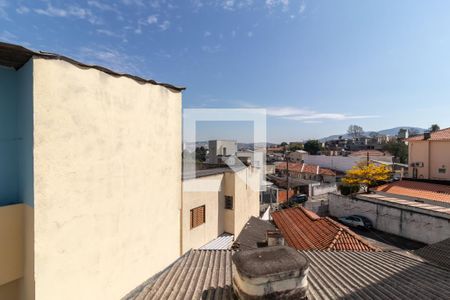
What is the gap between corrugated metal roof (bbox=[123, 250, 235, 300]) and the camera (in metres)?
3.43

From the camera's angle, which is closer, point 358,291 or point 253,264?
point 253,264

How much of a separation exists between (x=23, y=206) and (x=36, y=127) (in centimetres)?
124

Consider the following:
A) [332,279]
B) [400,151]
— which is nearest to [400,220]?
[332,279]

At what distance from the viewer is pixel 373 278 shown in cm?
414

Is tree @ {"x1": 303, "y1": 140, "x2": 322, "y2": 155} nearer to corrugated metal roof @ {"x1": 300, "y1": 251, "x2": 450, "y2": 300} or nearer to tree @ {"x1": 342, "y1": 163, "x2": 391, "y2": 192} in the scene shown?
tree @ {"x1": 342, "y1": 163, "x2": 391, "y2": 192}

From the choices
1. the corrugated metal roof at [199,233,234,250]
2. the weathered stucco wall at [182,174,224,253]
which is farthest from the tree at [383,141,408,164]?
the weathered stucco wall at [182,174,224,253]

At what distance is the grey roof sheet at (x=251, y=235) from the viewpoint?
9552 millimetres

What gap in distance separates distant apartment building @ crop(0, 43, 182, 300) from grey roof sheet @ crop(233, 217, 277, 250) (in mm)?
5522

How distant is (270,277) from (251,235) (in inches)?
342

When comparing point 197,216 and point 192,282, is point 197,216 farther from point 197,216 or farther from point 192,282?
point 192,282

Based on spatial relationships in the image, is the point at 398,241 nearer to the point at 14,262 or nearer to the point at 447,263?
the point at 447,263

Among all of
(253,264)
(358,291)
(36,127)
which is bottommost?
(358,291)

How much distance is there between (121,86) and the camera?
4281 millimetres

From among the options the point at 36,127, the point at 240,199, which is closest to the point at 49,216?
the point at 36,127
